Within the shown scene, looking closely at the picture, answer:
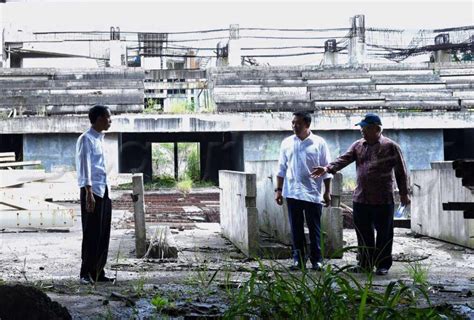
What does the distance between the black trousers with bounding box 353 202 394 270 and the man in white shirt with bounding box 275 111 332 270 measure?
1.36ft

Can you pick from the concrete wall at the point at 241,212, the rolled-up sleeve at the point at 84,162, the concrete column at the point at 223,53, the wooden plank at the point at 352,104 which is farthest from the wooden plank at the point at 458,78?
the rolled-up sleeve at the point at 84,162

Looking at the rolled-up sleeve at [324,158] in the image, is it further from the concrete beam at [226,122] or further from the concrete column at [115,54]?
the concrete column at [115,54]

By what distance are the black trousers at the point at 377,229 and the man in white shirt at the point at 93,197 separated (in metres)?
2.45

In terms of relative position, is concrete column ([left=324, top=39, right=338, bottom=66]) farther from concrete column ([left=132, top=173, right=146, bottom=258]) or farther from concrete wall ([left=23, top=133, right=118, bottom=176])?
concrete column ([left=132, top=173, right=146, bottom=258])

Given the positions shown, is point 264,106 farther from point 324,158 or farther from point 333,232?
point 324,158

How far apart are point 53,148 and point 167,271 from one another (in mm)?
16061

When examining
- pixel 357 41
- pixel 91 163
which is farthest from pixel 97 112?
pixel 357 41

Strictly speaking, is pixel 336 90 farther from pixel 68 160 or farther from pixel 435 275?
pixel 435 275

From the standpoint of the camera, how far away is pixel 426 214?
438 inches

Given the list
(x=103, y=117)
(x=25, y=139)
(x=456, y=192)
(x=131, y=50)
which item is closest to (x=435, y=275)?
(x=456, y=192)

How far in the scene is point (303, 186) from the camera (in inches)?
295

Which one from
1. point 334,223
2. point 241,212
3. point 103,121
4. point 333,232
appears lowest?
point 333,232

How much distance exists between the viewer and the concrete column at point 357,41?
29.9 meters

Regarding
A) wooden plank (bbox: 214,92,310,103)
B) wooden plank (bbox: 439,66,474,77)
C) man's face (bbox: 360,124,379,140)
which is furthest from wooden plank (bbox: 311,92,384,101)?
man's face (bbox: 360,124,379,140)
